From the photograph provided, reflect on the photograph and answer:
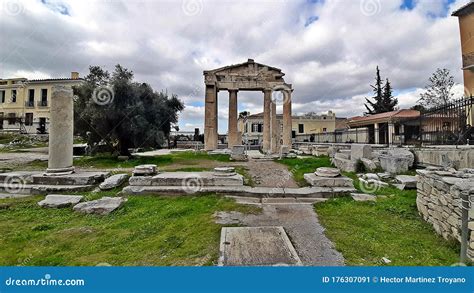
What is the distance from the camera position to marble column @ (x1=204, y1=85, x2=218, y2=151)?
19.5m

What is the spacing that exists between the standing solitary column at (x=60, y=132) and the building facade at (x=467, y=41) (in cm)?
2398

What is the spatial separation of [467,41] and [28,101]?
48562 mm

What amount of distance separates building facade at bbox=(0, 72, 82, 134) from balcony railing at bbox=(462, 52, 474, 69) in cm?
4001

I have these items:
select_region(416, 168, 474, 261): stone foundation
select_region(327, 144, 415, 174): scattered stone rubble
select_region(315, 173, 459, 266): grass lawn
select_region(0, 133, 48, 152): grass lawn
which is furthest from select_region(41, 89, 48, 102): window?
select_region(416, 168, 474, 261): stone foundation

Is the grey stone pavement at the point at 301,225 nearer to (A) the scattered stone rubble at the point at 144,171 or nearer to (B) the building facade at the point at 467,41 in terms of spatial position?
(A) the scattered stone rubble at the point at 144,171

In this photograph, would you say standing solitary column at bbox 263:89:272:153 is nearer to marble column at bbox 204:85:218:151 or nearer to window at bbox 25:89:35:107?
marble column at bbox 204:85:218:151

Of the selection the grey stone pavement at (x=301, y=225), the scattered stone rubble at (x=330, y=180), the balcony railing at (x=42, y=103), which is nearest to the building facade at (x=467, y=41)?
the scattered stone rubble at (x=330, y=180)

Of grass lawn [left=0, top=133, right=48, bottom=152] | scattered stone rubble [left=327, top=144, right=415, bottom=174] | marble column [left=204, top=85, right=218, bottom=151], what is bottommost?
scattered stone rubble [left=327, top=144, right=415, bottom=174]

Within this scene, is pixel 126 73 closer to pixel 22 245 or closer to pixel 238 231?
pixel 22 245

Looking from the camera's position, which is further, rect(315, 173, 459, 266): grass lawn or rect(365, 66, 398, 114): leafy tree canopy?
rect(365, 66, 398, 114): leafy tree canopy

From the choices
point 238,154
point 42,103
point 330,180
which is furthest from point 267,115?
point 42,103

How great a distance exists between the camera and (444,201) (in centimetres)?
413

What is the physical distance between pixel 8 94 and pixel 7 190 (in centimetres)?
3796

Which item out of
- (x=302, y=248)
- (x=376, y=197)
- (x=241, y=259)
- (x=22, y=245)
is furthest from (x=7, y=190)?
(x=376, y=197)
